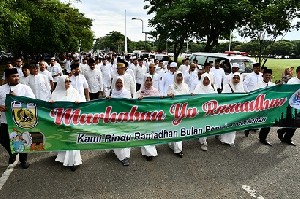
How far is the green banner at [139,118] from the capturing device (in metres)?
5.02

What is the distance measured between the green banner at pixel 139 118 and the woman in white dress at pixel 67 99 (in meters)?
0.41

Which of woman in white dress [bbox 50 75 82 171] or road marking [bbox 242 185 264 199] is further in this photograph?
woman in white dress [bbox 50 75 82 171]

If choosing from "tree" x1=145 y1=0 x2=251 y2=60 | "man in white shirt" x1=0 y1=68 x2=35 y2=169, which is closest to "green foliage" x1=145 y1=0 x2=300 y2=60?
"tree" x1=145 y1=0 x2=251 y2=60

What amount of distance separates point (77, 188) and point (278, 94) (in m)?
4.40

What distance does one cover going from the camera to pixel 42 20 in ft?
58.1

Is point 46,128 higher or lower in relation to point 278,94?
lower

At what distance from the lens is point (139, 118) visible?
18.2 ft

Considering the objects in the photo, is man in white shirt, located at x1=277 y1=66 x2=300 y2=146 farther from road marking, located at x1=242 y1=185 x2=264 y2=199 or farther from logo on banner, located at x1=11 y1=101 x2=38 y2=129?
logo on banner, located at x1=11 y1=101 x2=38 y2=129

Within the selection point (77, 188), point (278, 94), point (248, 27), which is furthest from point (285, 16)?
point (77, 188)

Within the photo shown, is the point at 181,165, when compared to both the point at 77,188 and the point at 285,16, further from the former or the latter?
the point at 285,16

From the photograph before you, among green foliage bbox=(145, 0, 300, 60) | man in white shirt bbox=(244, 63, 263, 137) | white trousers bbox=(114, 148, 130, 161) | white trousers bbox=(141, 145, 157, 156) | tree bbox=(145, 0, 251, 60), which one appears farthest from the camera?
tree bbox=(145, 0, 251, 60)

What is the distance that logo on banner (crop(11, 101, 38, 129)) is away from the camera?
16.2 feet

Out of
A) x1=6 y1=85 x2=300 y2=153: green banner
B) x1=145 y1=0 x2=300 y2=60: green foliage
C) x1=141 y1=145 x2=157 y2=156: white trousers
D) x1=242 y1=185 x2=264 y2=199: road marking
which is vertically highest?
x1=145 y1=0 x2=300 y2=60: green foliage

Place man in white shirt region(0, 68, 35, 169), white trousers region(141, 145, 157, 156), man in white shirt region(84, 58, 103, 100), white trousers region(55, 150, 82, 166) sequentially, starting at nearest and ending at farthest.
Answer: man in white shirt region(0, 68, 35, 169) → white trousers region(55, 150, 82, 166) → white trousers region(141, 145, 157, 156) → man in white shirt region(84, 58, 103, 100)
